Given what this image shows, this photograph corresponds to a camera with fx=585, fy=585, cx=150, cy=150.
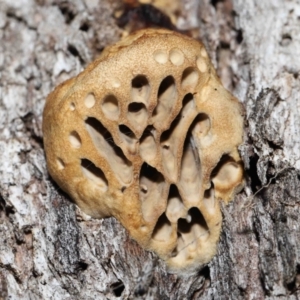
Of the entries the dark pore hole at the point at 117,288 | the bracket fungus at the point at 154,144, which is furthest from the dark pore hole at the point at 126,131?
the dark pore hole at the point at 117,288

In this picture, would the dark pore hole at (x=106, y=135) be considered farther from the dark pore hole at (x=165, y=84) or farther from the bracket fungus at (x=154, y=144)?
the dark pore hole at (x=165, y=84)

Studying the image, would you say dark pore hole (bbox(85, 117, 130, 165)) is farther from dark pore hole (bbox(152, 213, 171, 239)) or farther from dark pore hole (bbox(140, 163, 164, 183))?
dark pore hole (bbox(152, 213, 171, 239))

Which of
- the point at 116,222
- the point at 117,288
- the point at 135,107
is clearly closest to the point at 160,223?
the point at 116,222

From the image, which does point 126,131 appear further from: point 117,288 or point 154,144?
point 117,288

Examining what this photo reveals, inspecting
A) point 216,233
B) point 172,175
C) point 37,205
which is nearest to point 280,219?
point 216,233

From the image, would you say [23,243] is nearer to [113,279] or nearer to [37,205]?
[37,205]

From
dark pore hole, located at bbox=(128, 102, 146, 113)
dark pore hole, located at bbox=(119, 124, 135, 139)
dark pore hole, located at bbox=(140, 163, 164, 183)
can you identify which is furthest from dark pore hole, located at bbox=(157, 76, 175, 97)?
dark pore hole, located at bbox=(140, 163, 164, 183)
